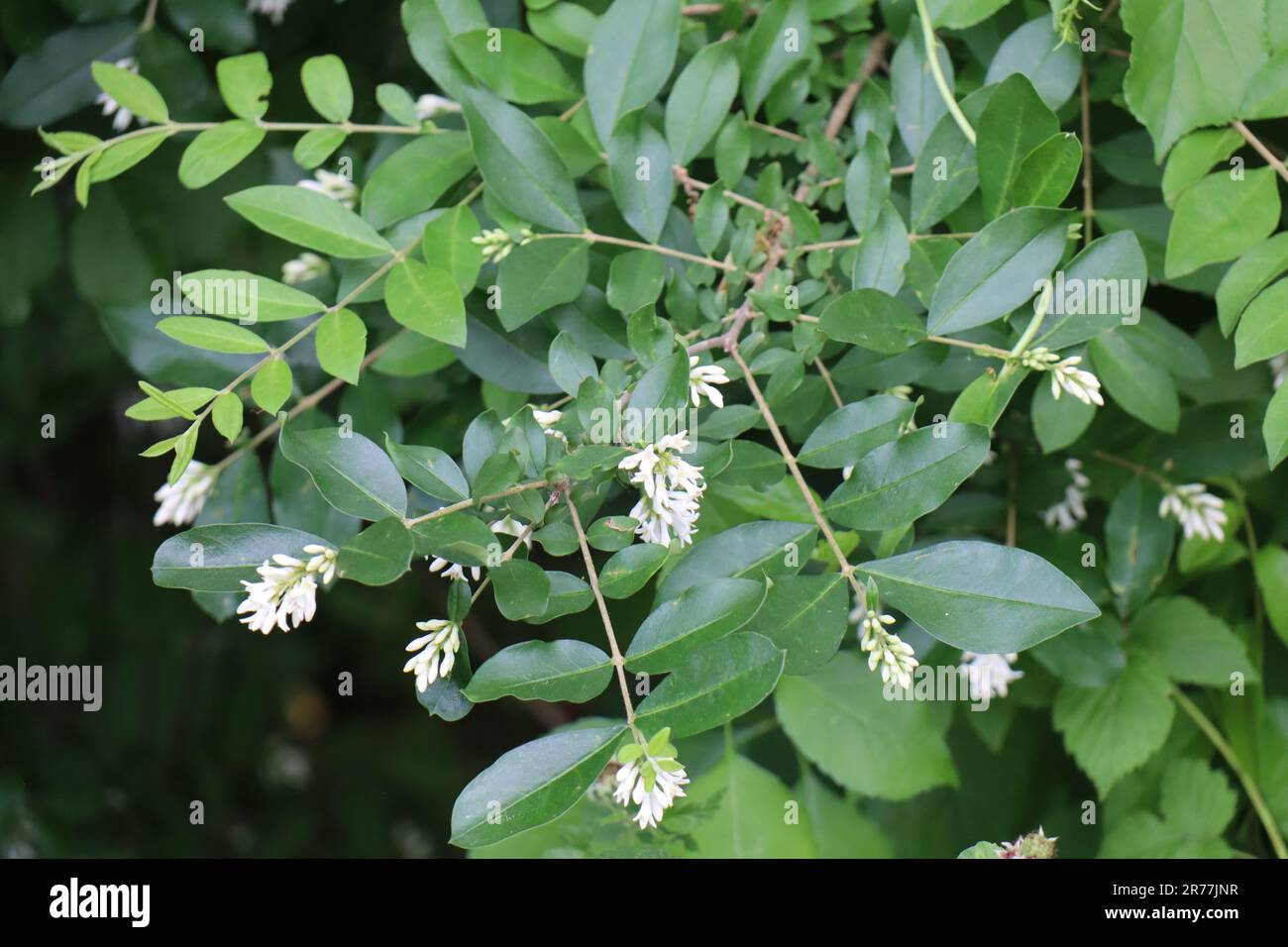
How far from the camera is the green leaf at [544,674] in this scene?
0.69 m

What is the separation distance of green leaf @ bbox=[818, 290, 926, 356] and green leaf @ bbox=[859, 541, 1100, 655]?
154 mm

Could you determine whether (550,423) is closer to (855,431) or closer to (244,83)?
(855,431)

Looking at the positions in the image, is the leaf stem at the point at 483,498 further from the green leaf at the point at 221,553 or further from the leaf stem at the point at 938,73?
the leaf stem at the point at 938,73

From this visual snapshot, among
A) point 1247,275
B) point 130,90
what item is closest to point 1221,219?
point 1247,275

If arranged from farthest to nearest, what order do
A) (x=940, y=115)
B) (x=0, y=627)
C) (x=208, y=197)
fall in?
(x=0, y=627) < (x=208, y=197) < (x=940, y=115)

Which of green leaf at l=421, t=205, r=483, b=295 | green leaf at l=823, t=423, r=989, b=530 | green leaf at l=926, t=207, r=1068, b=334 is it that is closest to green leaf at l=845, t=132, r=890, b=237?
Answer: green leaf at l=926, t=207, r=1068, b=334

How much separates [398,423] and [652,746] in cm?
50

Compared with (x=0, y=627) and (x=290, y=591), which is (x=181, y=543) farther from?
(x=0, y=627)

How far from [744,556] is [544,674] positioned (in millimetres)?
176

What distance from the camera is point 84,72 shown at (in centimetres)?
118

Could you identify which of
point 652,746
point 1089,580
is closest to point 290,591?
point 652,746

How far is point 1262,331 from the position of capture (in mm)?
789

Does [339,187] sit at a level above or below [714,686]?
above

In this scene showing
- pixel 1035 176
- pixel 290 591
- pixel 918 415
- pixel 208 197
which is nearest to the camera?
pixel 290 591
